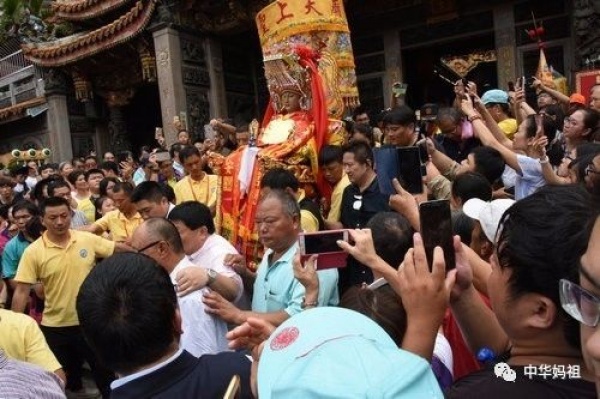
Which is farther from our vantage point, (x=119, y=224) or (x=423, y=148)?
(x=119, y=224)

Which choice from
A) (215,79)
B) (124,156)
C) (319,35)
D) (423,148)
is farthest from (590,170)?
(124,156)

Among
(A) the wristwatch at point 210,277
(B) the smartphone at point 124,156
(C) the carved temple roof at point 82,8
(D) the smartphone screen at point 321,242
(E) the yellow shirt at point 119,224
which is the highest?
(C) the carved temple roof at point 82,8

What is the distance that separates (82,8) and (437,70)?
278 inches

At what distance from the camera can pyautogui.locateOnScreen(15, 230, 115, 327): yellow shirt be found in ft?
11.4

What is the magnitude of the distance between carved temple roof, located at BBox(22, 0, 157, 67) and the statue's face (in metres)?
6.55

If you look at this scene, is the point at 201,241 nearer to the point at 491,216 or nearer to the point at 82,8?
the point at 491,216

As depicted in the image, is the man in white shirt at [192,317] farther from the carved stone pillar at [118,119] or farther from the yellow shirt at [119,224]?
the carved stone pillar at [118,119]

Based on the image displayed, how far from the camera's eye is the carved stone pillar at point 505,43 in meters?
8.55

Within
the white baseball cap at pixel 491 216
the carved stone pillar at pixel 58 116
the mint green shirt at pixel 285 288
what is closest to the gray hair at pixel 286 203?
the mint green shirt at pixel 285 288

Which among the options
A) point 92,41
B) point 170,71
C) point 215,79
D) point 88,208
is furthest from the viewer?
point 92,41

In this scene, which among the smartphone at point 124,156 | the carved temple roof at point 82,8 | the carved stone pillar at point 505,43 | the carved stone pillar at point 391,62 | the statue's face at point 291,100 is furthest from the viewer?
the carved temple roof at point 82,8

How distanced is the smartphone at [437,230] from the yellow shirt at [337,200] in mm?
2512

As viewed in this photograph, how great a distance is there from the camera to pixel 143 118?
14.5m

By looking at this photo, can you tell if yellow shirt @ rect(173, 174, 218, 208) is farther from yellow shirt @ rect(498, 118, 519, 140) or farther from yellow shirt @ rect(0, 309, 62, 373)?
yellow shirt @ rect(0, 309, 62, 373)
